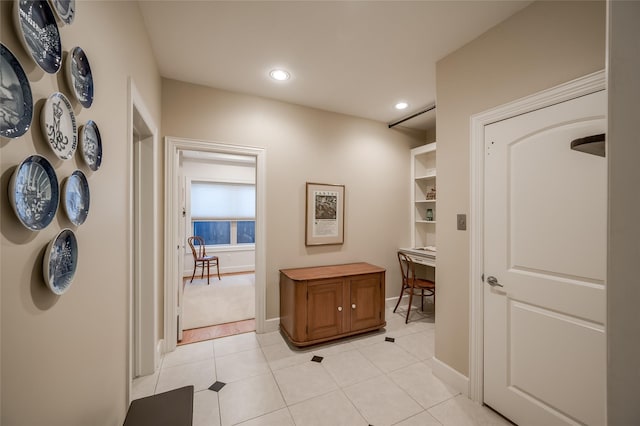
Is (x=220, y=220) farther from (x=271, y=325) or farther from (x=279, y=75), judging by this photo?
(x=279, y=75)

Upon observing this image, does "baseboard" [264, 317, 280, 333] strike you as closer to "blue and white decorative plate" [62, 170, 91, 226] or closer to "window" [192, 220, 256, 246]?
"blue and white decorative plate" [62, 170, 91, 226]

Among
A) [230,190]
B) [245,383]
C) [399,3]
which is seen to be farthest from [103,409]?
[230,190]

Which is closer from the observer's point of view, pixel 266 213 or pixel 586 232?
pixel 586 232

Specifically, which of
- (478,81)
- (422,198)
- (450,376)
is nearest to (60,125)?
(478,81)

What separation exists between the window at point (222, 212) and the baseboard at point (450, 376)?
5.03 meters

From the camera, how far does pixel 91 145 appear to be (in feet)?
3.18

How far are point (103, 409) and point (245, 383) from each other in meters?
1.19

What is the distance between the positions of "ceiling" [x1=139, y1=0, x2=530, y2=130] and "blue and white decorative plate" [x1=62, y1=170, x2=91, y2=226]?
1470 mm

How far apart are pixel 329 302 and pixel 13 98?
8.50 ft

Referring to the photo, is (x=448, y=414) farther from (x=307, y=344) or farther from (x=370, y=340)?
(x=307, y=344)

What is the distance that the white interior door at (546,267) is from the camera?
1.39 metres

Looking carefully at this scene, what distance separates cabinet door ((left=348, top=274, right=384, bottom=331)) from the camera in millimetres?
2850

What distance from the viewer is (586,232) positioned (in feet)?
4.62

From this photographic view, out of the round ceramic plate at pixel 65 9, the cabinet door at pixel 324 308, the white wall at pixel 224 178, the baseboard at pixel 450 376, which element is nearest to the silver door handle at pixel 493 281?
the baseboard at pixel 450 376
